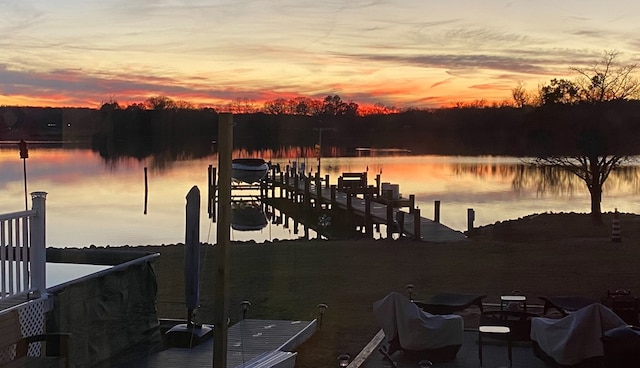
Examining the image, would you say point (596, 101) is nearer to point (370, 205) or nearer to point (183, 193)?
point (370, 205)

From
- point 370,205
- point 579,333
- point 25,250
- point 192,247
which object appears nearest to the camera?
point 25,250

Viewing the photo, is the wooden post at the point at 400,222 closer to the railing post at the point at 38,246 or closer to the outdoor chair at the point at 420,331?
the outdoor chair at the point at 420,331

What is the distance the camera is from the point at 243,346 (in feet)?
25.5

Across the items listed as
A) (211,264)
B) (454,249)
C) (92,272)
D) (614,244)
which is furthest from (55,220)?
(92,272)

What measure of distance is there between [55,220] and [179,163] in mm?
33367

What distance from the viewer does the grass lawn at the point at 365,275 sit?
400 inches

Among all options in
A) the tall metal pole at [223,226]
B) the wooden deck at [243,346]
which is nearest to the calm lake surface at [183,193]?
the wooden deck at [243,346]

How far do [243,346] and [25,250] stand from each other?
2.46 meters

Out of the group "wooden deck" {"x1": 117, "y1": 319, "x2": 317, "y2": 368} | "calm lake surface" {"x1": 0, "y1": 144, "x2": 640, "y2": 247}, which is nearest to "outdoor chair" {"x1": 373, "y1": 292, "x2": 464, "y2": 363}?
"wooden deck" {"x1": 117, "y1": 319, "x2": 317, "y2": 368}

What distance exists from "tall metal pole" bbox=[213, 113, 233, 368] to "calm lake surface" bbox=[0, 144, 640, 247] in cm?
1401

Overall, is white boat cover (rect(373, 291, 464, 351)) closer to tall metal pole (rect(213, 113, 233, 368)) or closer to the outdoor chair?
the outdoor chair

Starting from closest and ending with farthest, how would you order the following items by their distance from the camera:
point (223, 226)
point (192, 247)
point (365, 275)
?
1. point (223, 226)
2. point (192, 247)
3. point (365, 275)

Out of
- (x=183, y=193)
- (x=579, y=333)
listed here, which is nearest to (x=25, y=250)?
(x=579, y=333)

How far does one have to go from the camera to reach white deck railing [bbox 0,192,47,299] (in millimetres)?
6316
